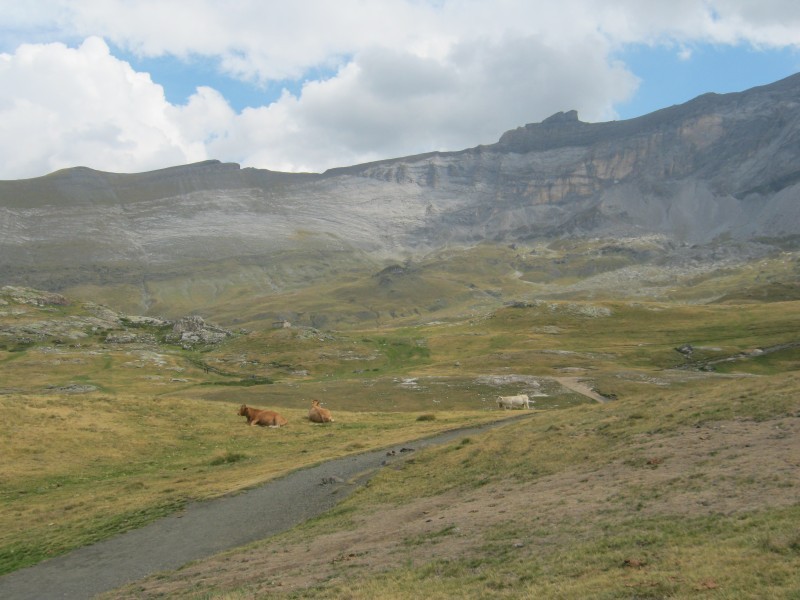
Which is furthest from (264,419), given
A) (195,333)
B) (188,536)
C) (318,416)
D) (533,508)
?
(195,333)

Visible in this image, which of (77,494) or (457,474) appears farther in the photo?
(77,494)

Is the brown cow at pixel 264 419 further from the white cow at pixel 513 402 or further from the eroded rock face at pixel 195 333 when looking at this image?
the eroded rock face at pixel 195 333

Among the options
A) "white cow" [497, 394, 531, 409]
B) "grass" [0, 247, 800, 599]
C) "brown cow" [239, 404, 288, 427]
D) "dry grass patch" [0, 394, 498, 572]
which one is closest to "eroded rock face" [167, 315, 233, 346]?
"grass" [0, 247, 800, 599]

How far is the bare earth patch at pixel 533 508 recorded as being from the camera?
19.2 meters

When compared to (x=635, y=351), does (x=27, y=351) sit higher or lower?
higher

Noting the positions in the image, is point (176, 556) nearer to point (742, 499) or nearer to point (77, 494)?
point (77, 494)

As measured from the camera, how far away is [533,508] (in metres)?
22.6

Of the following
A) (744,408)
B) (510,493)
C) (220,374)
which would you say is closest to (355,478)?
(510,493)

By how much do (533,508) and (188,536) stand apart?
1583 cm

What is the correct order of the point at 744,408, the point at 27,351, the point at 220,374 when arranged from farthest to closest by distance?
the point at 27,351 < the point at 220,374 < the point at 744,408

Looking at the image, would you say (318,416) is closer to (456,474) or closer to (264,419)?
(264,419)

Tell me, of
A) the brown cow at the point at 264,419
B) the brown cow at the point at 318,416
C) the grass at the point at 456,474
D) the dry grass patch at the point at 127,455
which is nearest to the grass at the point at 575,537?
the grass at the point at 456,474

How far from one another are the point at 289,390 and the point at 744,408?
7873 cm

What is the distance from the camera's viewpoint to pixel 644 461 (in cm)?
2623
